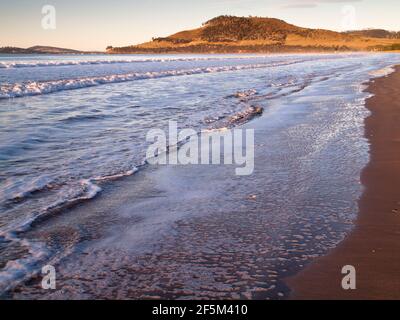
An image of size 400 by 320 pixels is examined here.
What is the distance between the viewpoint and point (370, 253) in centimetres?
366

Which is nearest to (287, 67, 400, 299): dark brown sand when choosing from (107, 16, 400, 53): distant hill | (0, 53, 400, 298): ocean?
(0, 53, 400, 298): ocean

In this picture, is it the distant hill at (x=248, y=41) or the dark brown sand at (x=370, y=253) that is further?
the distant hill at (x=248, y=41)

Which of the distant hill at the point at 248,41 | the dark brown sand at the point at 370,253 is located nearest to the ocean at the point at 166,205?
the dark brown sand at the point at 370,253

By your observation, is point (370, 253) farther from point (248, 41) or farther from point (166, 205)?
point (248, 41)

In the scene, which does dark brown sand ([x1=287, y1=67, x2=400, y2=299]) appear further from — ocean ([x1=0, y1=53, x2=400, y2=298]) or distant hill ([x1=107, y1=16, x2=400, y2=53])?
distant hill ([x1=107, y1=16, x2=400, y2=53])

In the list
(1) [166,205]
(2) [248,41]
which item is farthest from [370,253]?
(2) [248,41]

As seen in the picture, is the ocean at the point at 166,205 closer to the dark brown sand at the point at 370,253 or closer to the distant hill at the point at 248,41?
the dark brown sand at the point at 370,253

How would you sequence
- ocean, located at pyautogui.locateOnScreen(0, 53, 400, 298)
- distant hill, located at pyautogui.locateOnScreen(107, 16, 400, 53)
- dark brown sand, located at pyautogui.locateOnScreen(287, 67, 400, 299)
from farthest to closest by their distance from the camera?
distant hill, located at pyautogui.locateOnScreen(107, 16, 400, 53), ocean, located at pyautogui.locateOnScreen(0, 53, 400, 298), dark brown sand, located at pyautogui.locateOnScreen(287, 67, 400, 299)

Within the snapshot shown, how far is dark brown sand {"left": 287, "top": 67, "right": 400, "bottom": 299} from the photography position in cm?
309

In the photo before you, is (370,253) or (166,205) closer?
(370,253)

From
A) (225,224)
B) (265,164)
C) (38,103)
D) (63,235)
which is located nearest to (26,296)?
(63,235)

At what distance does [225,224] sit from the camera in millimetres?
4453

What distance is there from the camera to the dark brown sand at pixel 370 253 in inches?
122
